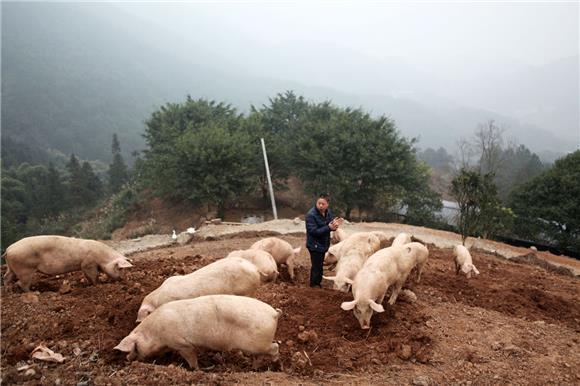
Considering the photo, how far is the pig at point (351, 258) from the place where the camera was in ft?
26.4

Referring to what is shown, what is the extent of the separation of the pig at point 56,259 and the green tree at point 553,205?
81.2 ft

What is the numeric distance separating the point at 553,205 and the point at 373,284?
22.8 m

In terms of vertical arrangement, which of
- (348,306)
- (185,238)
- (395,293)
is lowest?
(185,238)

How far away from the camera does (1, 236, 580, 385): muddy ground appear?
5047 mm

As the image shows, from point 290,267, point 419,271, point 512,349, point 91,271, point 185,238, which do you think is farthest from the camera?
point 185,238

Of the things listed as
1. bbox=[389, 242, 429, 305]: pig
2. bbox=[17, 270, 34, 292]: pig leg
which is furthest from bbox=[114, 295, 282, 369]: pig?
bbox=[17, 270, 34, 292]: pig leg

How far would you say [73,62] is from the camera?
18125 centimetres

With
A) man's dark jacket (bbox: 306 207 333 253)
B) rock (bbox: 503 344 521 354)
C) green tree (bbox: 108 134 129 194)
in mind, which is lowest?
green tree (bbox: 108 134 129 194)

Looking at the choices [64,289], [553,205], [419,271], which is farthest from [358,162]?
[64,289]

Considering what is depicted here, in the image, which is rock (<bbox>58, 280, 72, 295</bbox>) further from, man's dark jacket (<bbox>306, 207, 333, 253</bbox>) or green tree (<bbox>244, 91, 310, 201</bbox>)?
green tree (<bbox>244, 91, 310, 201</bbox>)

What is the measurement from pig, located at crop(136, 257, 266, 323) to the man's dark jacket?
162 centimetres

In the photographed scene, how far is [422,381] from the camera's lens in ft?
16.6

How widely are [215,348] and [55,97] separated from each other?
159 meters

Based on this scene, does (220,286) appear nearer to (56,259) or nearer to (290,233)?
(56,259)
